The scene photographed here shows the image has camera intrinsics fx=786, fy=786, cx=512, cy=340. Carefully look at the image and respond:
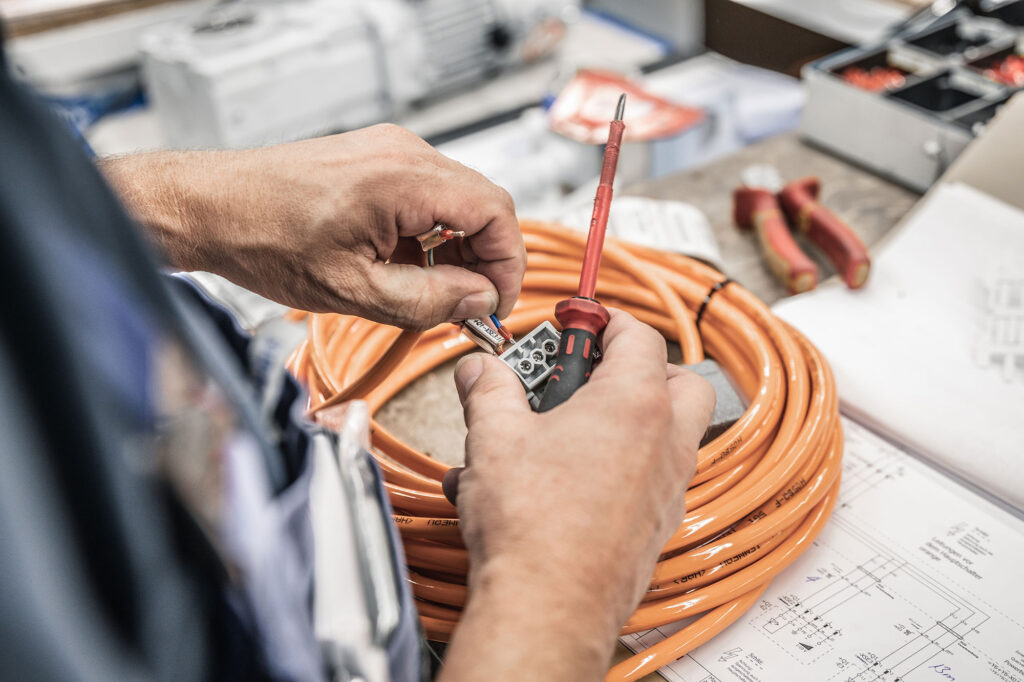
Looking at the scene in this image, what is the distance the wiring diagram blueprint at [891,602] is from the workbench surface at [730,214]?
0.36 meters

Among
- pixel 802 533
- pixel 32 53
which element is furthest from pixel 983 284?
pixel 32 53

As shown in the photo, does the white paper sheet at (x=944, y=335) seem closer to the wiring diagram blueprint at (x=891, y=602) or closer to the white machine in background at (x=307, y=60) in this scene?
the wiring diagram blueprint at (x=891, y=602)

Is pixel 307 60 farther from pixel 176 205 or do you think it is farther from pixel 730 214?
pixel 176 205

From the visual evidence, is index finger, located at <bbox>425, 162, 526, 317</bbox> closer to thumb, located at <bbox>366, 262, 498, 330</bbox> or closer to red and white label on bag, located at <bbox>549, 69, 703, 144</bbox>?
thumb, located at <bbox>366, 262, 498, 330</bbox>

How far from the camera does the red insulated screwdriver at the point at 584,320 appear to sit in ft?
2.01

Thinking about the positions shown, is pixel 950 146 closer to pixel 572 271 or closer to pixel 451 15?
pixel 572 271

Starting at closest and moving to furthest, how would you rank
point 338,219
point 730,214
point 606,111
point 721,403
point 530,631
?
point 530,631, point 338,219, point 721,403, point 730,214, point 606,111

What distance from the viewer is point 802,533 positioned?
783mm

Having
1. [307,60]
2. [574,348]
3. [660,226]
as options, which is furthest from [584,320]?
[307,60]

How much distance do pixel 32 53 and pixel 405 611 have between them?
2.49 m

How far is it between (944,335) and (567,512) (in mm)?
762

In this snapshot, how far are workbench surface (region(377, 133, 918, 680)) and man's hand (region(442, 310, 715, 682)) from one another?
0.38 metres

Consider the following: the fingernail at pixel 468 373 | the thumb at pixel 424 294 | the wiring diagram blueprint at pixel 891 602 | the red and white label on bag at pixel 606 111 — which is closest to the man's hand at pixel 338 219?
the thumb at pixel 424 294

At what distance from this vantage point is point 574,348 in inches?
25.1
